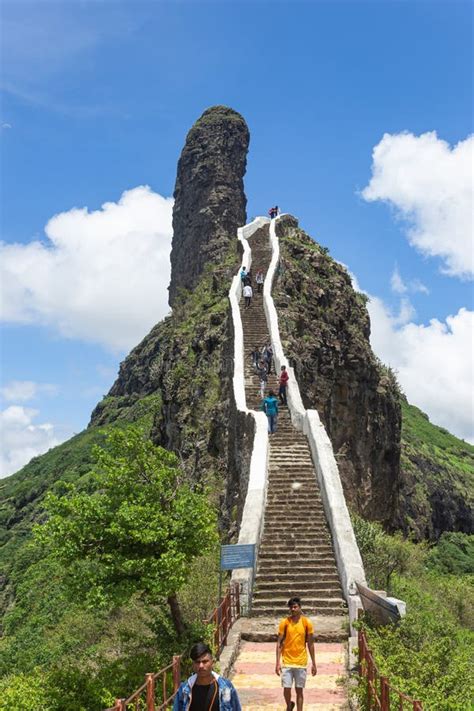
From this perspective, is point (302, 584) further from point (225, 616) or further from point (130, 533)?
point (130, 533)

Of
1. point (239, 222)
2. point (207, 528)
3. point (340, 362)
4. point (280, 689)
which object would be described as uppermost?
point (239, 222)

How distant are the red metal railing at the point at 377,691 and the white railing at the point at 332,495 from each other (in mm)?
2668

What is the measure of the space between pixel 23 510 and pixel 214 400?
35.1m

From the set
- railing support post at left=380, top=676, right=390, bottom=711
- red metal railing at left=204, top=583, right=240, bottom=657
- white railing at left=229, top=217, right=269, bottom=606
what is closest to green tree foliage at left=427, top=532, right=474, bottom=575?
white railing at left=229, top=217, right=269, bottom=606

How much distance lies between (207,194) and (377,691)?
50.9m

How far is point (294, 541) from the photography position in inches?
488

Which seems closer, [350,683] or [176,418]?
[350,683]

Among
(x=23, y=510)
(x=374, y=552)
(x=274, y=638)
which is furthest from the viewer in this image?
(x=23, y=510)

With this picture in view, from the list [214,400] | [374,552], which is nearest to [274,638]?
[374,552]

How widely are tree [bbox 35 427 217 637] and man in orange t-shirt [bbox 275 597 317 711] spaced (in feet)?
12.7

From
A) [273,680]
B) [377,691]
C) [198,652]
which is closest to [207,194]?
[273,680]

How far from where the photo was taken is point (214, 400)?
81.7ft

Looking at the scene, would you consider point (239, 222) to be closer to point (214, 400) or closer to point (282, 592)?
point (214, 400)

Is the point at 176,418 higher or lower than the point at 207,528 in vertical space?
higher
